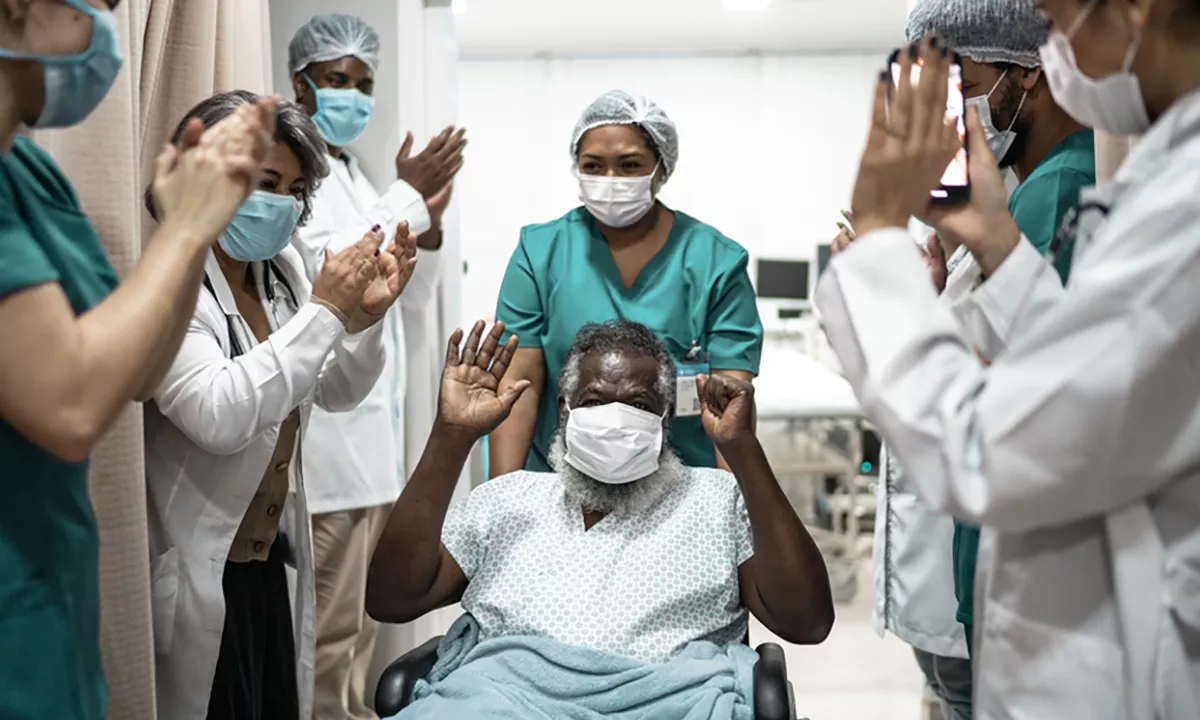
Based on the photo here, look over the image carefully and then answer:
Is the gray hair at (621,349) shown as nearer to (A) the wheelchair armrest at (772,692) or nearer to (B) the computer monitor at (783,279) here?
(A) the wheelchair armrest at (772,692)

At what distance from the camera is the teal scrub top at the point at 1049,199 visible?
56.2 inches

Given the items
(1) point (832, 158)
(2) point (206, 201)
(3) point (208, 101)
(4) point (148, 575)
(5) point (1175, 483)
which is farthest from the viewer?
(1) point (832, 158)

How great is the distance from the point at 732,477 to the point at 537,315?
64 centimetres

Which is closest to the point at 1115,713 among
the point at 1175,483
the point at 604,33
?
the point at 1175,483

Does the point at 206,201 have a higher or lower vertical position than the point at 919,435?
higher

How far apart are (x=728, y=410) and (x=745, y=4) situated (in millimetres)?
4709

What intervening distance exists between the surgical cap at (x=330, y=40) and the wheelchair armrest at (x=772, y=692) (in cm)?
197

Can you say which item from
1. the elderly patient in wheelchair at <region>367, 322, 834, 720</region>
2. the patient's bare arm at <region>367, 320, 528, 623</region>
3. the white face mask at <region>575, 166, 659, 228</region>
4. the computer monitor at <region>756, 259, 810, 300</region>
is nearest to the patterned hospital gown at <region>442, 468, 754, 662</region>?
the elderly patient in wheelchair at <region>367, 322, 834, 720</region>

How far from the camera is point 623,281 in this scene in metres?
2.28

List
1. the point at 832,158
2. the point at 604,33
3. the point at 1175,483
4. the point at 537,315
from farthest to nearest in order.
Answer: the point at 832,158 < the point at 604,33 < the point at 537,315 < the point at 1175,483

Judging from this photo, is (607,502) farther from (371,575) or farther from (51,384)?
(51,384)

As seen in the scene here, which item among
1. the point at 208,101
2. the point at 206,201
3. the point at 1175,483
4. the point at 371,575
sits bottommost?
the point at 371,575

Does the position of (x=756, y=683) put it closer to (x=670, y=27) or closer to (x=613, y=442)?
(x=613, y=442)

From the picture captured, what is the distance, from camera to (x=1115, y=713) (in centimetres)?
91
